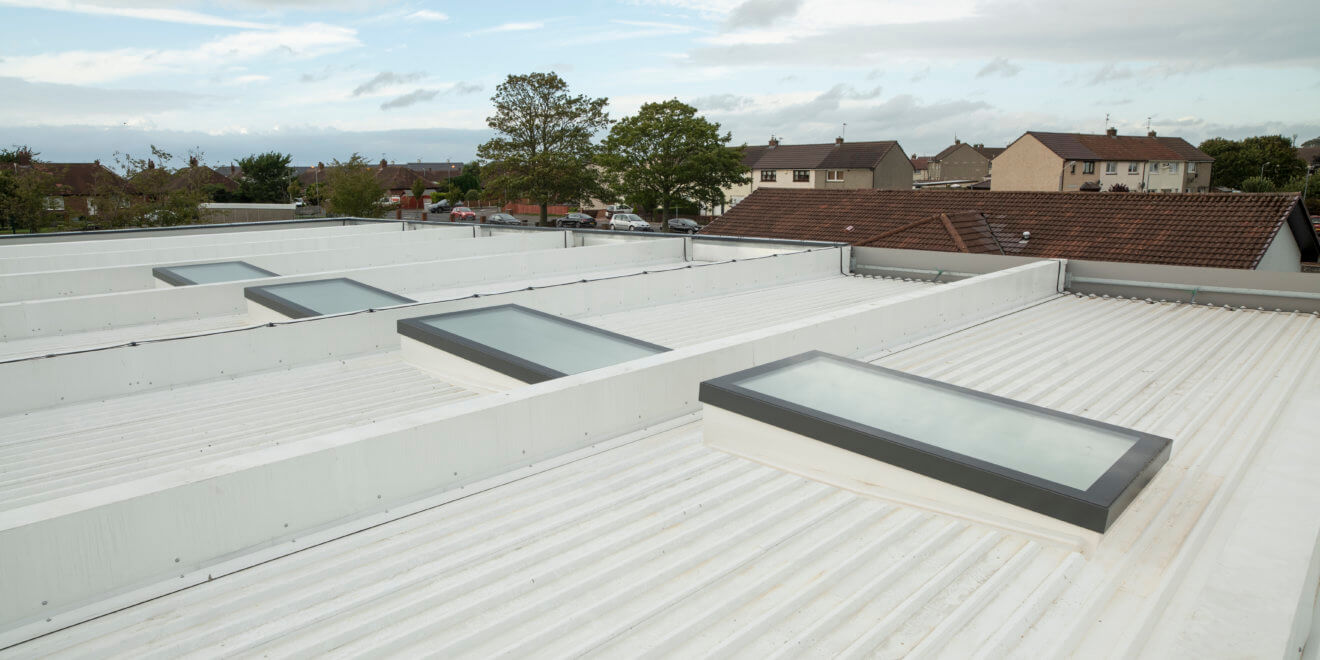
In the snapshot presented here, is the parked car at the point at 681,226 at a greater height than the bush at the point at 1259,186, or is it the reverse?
the bush at the point at 1259,186

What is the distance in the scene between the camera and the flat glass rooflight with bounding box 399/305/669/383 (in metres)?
6.43

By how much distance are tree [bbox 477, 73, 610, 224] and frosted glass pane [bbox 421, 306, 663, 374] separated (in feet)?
132

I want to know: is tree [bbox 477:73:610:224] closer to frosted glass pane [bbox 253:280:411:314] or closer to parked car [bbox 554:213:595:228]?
parked car [bbox 554:213:595:228]

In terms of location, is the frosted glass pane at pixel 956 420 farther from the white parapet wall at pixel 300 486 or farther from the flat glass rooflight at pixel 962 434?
the white parapet wall at pixel 300 486

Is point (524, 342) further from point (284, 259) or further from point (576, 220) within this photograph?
point (576, 220)

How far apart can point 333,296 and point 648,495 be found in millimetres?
6981

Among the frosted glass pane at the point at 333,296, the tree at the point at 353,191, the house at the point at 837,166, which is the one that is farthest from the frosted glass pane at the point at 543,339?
the house at the point at 837,166

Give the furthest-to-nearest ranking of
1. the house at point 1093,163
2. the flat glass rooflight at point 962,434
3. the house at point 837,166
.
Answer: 1. the house at point 837,166
2. the house at point 1093,163
3. the flat glass rooflight at point 962,434

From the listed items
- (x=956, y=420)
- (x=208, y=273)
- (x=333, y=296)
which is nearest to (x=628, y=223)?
(x=208, y=273)

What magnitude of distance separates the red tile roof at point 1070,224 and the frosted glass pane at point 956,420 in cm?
1411

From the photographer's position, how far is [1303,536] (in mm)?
3811

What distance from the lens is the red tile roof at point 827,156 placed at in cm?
6272

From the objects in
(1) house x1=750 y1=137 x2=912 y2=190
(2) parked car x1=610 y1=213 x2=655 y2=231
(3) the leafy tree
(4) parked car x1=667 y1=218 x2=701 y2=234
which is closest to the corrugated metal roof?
(2) parked car x1=610 y1=213 x2=655 y2=231

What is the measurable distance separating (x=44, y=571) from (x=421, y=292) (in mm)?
9730
